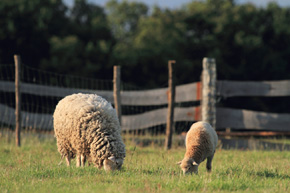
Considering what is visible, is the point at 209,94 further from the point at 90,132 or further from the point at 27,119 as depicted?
the point at 27,119

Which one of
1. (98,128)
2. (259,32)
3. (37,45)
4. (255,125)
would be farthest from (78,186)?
(259,32)

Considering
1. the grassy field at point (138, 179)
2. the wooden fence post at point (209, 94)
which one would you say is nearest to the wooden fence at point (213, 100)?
the wooden fence post at point (209, 94)

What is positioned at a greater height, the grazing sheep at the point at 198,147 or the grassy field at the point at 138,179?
the grazing sheep at the point at 198,147

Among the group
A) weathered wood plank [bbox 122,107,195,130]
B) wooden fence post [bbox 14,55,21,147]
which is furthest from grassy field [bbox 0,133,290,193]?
weathered wood plank [bbox 122,107,195,130]

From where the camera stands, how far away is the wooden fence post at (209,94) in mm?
10812

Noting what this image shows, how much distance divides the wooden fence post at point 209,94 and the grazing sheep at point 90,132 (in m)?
4.34

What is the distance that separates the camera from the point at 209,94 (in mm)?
10859

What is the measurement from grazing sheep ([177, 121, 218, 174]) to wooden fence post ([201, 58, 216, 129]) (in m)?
3.47

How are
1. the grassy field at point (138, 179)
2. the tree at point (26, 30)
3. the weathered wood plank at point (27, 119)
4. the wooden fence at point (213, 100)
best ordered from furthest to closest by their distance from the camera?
the tree at point (26, 30), the weathered wood plank at point (27, 119), the wooden fence at point (213, 100), the grassy field at point (138, 179)

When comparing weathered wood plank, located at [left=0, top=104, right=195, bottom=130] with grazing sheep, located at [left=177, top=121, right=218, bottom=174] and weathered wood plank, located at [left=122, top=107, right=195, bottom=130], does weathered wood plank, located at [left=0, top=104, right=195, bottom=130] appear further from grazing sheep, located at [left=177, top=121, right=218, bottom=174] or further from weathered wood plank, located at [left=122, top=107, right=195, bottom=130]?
grazing sheep, located at [left=177, top=121, right=218, bottom=174]

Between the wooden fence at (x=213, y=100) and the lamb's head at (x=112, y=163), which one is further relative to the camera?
the wooden fence at (x=213, y=100)

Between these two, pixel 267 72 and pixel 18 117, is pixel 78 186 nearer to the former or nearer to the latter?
pixel 18 117

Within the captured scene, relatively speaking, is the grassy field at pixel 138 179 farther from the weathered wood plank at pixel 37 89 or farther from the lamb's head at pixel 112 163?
the weathered wood plank at pixel 37 89

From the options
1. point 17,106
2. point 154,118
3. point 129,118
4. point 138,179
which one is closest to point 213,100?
point 154,118
